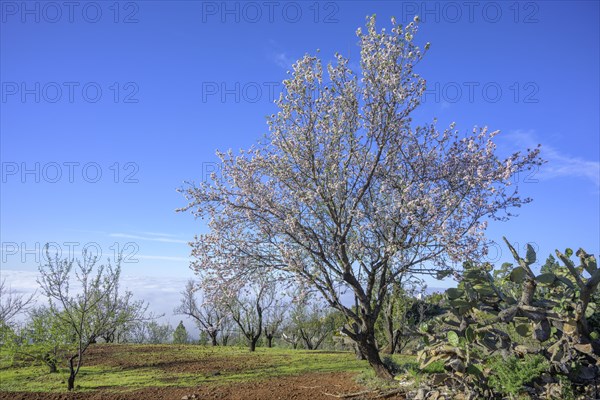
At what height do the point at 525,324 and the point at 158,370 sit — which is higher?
the point at 525,324

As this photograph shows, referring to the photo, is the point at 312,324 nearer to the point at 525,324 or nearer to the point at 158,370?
the point at 158,370

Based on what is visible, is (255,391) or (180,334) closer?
(255,391)

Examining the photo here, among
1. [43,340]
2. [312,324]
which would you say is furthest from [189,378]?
[312,324]

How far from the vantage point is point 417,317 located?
26.7 m

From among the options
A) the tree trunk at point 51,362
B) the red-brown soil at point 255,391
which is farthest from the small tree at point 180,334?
the red-brown soil at point 255,391

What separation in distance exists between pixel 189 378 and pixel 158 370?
10.3 feet

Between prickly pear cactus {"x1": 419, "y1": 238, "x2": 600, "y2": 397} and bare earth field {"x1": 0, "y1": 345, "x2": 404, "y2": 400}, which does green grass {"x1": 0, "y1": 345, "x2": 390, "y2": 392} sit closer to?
bare earth field {"x1": 0, "y1": 345, "x2": 404, "y2": 400}

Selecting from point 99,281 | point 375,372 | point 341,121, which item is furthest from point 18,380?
point 341,121

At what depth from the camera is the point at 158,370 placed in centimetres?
1598

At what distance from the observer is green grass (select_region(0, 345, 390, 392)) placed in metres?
13.1

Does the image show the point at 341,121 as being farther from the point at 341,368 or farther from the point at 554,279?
the point at 341,368

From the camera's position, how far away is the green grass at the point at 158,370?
13086mm

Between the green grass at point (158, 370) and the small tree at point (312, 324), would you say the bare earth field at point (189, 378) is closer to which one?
the green grass at point (158, 370)

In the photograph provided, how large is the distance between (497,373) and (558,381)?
0.83 meters
